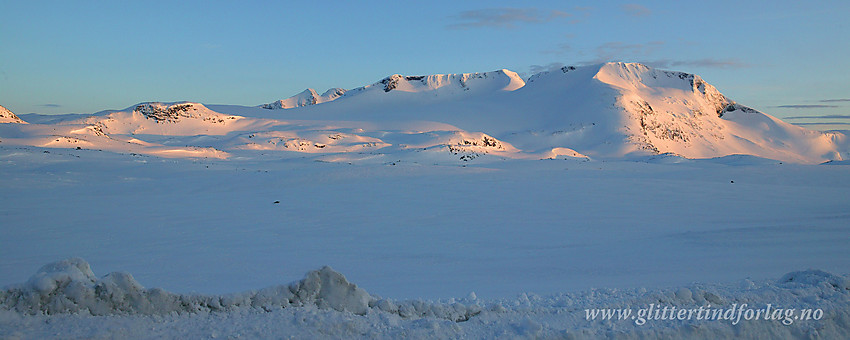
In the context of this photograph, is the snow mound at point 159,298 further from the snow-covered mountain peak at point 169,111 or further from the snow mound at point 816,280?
the snow-covered mountain peak at point 169,111

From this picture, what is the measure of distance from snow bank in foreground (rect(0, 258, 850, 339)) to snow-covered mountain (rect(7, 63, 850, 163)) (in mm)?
49269

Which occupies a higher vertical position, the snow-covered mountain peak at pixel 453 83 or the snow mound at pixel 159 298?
the snow-covered mountain peak at pixel 453 83

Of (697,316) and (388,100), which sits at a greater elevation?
(388,100)

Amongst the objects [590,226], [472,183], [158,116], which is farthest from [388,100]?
[590,226]

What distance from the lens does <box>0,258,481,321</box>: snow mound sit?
3.40 meters

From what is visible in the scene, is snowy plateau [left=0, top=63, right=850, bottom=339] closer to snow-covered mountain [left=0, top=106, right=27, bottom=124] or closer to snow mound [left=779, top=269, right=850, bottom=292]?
snow mound [left=779, top=269, right=850, bottom=292]

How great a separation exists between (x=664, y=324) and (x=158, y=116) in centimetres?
8356

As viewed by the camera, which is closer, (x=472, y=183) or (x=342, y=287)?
(x=342, y=287)

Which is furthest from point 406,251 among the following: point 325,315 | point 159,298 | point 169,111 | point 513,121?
point 513,121

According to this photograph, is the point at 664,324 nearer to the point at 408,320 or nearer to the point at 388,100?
the point at 408,320

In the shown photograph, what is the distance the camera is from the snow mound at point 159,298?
3396mm

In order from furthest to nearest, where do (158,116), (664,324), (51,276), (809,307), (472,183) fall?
(158,116)
(472,183)
(809,307)
(664,324)
(51,276)

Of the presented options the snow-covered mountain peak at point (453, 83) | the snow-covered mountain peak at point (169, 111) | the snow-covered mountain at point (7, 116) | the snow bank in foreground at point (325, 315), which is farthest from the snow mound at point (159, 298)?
the snow-covered mountain peak at point (453, 83)

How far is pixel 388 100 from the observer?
354ft
